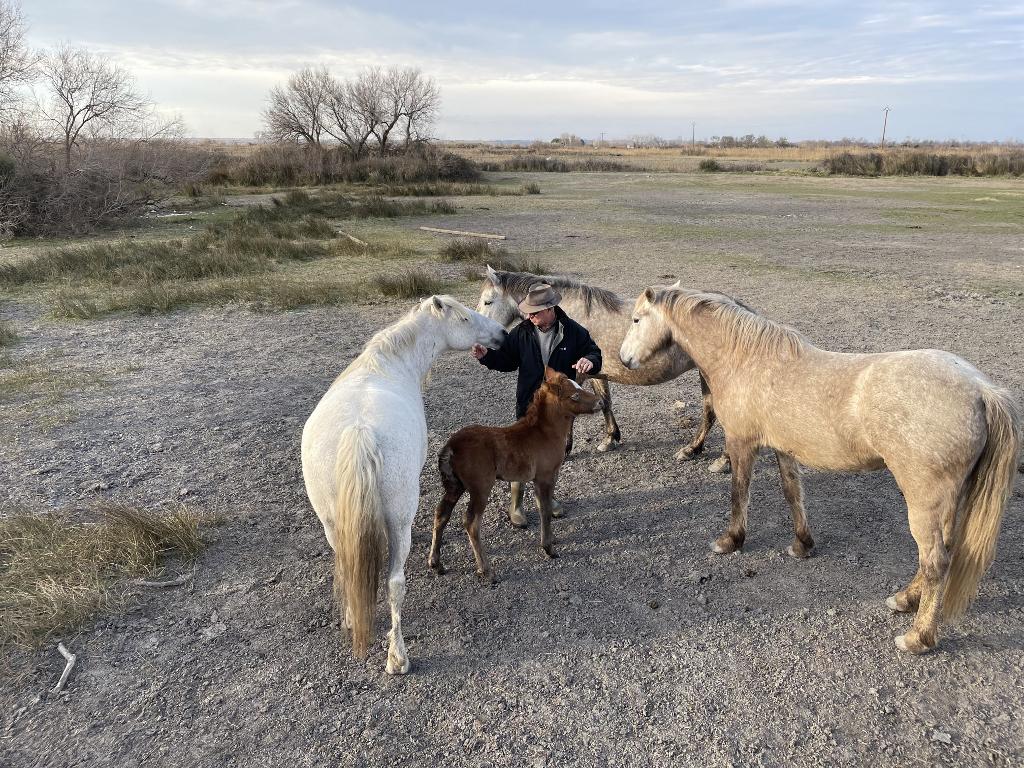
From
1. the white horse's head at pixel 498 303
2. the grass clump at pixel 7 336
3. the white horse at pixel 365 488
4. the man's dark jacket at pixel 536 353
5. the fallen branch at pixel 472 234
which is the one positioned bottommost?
the grass clump at pixel 7 336

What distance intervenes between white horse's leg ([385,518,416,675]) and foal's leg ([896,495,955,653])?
2.63 m

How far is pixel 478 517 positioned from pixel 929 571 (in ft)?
8.38

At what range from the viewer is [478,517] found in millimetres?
3945

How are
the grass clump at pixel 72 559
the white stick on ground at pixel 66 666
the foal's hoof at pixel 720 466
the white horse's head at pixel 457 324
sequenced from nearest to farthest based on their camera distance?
the white stick on ground at pixel 66 666 < the grass clump at pixel 72 559 < the white horse's head at pixel 457 324 < the foal's hoof at pixel 720 466

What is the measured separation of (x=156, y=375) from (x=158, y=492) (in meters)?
3.29

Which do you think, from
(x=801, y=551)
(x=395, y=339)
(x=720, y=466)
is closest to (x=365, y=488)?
(x=395, y=339)

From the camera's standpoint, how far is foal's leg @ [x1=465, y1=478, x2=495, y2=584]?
389 centimetres

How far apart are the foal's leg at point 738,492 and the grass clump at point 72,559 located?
12.1 ft

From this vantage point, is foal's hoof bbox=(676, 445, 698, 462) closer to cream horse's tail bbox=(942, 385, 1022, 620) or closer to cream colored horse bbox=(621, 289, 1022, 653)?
cream colored horse bbox=(621, 289, 1022, 653)

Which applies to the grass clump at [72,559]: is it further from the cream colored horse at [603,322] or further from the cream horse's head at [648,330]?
the cream horse's head at [648,330]

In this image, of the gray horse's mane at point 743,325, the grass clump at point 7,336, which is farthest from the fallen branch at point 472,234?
the gray horse's mane at point 743,325

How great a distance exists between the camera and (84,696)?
3023 mm

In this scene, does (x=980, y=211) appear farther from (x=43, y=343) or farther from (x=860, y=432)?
(x=43, y=343)

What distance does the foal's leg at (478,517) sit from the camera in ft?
12.7
